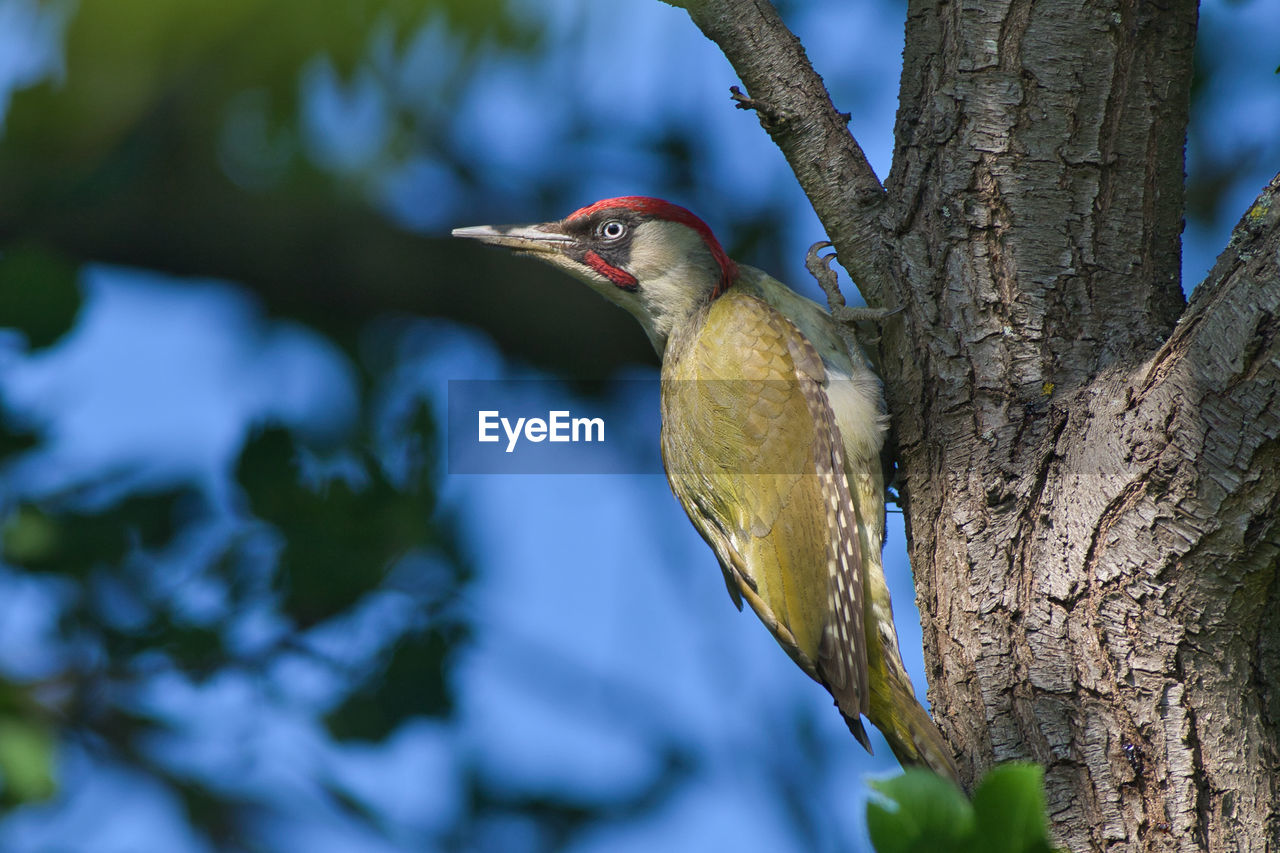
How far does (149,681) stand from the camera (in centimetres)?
257

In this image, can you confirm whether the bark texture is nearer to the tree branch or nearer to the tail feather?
the tree branch

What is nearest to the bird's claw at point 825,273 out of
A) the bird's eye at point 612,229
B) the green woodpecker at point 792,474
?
the green woodpecker at point 792,474

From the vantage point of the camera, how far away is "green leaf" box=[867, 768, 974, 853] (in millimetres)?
776

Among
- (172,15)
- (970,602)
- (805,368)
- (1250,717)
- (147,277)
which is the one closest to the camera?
(172,15)

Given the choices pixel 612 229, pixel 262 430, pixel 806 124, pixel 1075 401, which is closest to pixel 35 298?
pixel 262 430

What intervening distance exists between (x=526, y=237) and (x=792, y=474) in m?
1.25

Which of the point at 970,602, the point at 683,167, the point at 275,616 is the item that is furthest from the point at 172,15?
the point at 683,167

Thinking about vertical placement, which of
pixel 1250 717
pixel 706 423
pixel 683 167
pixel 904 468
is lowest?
pixel 1250 717

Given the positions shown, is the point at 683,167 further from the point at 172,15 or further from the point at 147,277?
the point at 172,15

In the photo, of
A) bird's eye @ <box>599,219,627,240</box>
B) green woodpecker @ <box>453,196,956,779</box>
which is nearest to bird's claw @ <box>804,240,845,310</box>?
green woodpecker @ <box>453,196,956,779</box>

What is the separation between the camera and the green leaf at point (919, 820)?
2.55 ft

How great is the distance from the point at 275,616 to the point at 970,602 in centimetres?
175

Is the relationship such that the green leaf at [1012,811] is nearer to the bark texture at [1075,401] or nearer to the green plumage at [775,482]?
the bark texture at [1075,401]

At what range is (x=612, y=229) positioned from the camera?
11.6 feet
